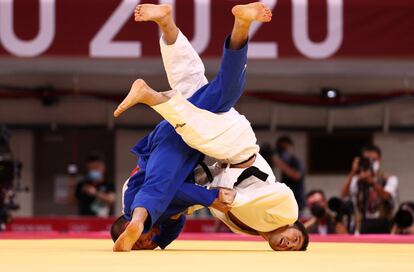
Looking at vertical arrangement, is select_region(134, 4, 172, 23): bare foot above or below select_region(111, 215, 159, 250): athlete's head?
above

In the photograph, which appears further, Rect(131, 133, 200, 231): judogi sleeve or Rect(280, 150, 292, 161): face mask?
Rect(280, 150, 292, 161): face mask

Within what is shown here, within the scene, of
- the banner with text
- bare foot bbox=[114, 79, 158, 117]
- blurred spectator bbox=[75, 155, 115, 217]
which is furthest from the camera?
blurred spectator bbox=[75, 155, 115, 217]

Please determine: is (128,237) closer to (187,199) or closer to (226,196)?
(187,199)

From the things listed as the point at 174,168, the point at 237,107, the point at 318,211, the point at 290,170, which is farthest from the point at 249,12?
the point at 237,107

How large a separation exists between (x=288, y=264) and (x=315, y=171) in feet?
28.5

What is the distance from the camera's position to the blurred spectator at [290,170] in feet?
36.2

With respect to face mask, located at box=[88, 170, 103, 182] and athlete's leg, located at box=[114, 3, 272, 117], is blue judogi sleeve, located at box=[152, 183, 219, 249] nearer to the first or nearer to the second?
athlete's leg, located at box=[114, 3, 272, 117]

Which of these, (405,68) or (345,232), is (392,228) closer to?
(345,232)

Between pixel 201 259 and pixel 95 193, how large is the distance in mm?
6532

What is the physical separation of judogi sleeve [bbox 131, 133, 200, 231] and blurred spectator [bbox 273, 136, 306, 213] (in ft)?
17.2

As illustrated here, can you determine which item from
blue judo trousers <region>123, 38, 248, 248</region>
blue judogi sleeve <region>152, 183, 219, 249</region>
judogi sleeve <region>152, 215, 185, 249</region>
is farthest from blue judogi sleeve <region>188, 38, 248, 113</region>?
judogi sleeve <region>152, 215, 185, 249</region>

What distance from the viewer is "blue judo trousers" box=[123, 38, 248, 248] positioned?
5.56 m

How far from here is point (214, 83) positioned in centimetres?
573

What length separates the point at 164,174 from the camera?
562 centimetres
